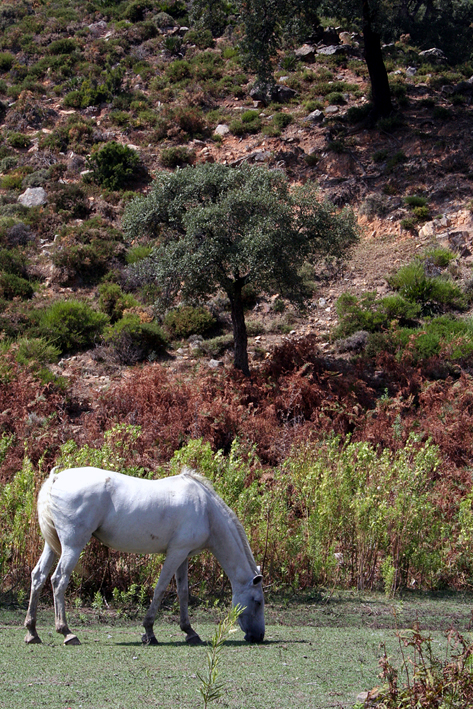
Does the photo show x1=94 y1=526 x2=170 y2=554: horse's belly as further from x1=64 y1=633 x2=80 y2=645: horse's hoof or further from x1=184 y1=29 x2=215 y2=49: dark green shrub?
x1=184 y1=29 x2=215 y2=49: dark green shrub

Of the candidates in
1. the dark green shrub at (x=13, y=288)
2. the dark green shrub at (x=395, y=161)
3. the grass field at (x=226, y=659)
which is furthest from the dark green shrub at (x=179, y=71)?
the grass field at (x=226, y=659)

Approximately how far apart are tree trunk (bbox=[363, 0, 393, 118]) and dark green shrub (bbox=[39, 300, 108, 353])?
1591 cm

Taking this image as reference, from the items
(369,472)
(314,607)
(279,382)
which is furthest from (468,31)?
(314,607)

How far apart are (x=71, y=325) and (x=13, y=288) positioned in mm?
3387

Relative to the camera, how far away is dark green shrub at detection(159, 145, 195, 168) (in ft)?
89.1

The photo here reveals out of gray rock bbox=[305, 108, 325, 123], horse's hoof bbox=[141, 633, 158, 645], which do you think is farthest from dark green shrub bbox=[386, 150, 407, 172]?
horse's hoof bbox=[141, 633, 158, 645]

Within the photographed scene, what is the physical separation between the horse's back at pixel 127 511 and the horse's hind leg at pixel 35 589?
0.47m

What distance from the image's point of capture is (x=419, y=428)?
1299 cm

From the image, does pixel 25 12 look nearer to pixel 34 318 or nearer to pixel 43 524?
pixel 34 318

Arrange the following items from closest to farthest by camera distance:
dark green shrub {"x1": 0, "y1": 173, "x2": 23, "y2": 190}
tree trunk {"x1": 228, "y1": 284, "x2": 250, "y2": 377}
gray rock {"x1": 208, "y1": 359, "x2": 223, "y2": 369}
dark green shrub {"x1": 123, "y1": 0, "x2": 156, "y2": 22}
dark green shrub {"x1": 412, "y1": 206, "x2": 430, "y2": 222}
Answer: tree trunk {"x1": 228, "y1": 284, "x2": 250, "y2": 377}
gray rock {"x1": 208, "y1": 359, "x2": 223, "y2": 369}
dark green shrub {"x1": 412, "y1": 206, "x2": 430, "y2": 222}
dark green shrub {"x1": 0, "y1": 173, "x2": 23, "y2": 190}
dark green shrub {"x1": 123, "y1": 0, "x2": 156, "y2": 22}

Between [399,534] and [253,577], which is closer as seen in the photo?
[253,577]

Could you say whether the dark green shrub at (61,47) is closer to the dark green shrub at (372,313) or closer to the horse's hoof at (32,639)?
the dark green shrub at (372,313)

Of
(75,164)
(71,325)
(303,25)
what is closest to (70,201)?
(75,164)

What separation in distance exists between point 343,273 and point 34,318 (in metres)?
9.89
